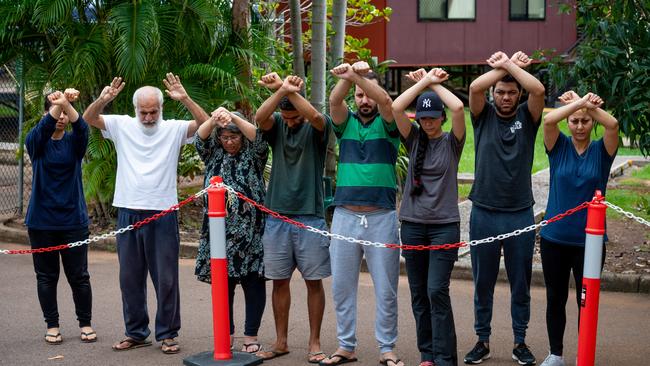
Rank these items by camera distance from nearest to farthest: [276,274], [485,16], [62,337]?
[276,274], [62,337], [485,16]

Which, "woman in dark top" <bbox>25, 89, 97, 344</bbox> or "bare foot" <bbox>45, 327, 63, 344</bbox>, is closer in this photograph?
"woman in dark top" <bbox>25, 89, 97, 344</bbox>

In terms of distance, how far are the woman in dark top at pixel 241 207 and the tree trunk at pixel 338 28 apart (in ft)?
16.1

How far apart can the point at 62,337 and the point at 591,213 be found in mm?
4004

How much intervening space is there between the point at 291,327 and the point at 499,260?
1876 millimetres

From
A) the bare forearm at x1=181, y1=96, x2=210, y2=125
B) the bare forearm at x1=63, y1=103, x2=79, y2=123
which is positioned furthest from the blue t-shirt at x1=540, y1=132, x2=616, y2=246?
the bare forearm at x1=63, y1=103, x2=79, y2=123

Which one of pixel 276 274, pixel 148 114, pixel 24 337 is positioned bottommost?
pixel 24 337

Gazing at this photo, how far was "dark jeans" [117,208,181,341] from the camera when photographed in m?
7.26

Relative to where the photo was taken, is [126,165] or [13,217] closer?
[126,165]

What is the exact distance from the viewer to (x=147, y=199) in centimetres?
725

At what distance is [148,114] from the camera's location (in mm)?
7266

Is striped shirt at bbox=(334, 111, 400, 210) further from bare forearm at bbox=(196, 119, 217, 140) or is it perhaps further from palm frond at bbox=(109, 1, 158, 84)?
palm frond at bbox=(109, 1, 158, 84)

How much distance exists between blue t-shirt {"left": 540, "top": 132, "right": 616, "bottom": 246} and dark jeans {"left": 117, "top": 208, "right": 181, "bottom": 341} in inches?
102

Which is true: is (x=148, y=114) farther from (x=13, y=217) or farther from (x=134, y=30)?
(x=13, y=217)

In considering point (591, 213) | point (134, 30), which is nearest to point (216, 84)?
point (134, 30)
